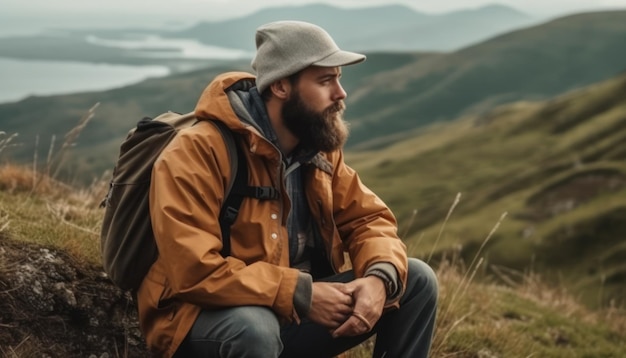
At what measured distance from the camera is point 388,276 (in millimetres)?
4805

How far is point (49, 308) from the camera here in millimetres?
5301

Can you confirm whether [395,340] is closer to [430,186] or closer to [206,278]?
[206,278]

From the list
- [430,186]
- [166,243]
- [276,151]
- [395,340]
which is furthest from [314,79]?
[430,186]

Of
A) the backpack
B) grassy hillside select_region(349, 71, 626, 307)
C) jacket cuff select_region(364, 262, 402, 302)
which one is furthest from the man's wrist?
grassy hillside select_region(349, 71, 626, 307)

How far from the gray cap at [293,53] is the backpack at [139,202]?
486 mm

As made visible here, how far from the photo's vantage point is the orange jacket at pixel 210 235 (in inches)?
165

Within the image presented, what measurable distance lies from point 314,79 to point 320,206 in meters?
0.83

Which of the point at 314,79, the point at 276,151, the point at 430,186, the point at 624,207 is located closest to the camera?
the point at 276,151

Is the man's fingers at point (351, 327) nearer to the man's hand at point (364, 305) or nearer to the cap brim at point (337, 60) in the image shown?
the man's hand at point (364, 305)

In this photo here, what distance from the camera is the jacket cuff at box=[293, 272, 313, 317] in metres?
4.38

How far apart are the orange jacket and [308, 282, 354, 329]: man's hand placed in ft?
0.55

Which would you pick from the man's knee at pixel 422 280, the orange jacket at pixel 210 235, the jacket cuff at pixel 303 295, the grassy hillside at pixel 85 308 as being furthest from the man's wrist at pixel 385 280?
the grassy hillside at pixel 85 308

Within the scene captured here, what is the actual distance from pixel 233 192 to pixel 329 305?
34.5 inches

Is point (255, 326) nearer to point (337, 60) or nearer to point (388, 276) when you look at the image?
point (388, 276)
